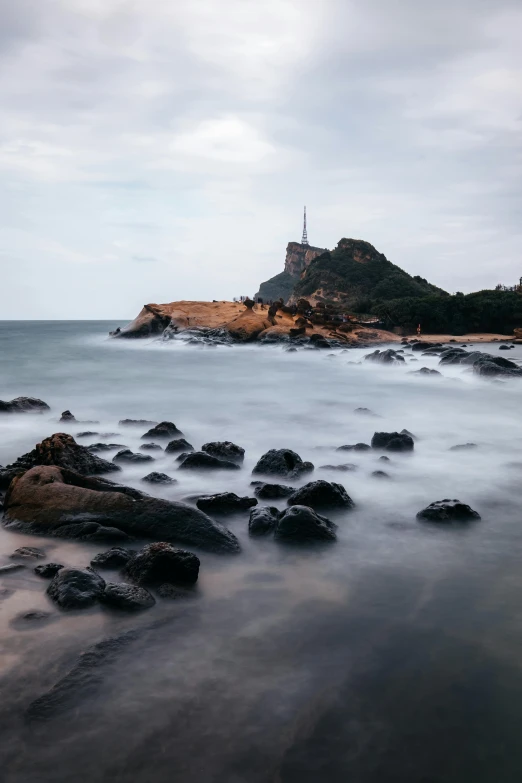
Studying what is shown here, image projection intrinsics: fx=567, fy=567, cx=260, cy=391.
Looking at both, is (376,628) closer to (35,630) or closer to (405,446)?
(35,630)

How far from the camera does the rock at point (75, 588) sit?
4.31 m

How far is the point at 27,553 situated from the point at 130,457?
11.4 feet

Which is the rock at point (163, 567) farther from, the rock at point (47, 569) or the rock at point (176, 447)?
the rock at point (176, 447)

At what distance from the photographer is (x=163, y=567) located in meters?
4.78

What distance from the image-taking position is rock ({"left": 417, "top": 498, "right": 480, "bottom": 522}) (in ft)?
20.8

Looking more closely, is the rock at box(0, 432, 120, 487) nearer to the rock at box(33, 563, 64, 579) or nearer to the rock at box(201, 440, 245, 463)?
the rock at box(201, 440, 245, 463)

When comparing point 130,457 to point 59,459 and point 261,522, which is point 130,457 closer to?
point 59,459

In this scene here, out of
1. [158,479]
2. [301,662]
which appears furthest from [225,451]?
[301,662]

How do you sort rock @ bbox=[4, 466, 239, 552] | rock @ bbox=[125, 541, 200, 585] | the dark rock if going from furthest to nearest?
the dark rock < rock @ bbox=[4, 466, 239, 552] < rock @ bbox=[125, 541, 200, 585]

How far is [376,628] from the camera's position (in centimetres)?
425

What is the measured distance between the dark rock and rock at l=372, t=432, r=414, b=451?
3.84m

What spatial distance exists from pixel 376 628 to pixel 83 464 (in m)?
4.77

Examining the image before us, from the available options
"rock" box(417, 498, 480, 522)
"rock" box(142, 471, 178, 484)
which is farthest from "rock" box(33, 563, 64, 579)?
"rock" box(417, 498, 480, 522)

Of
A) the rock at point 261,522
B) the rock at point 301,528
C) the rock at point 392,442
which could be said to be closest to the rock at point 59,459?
the rock at point 261,522
